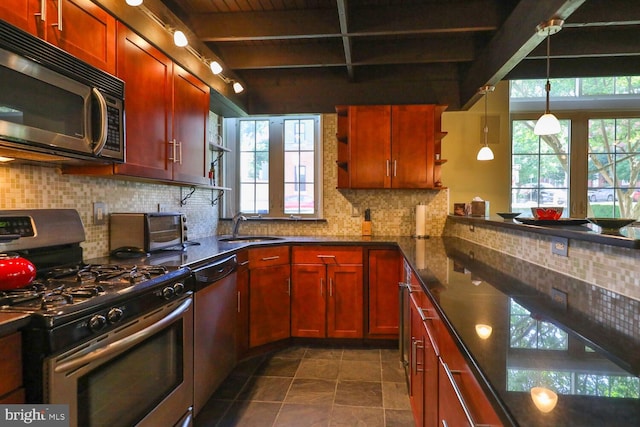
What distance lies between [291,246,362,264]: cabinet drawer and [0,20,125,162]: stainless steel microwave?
1628 millimetres

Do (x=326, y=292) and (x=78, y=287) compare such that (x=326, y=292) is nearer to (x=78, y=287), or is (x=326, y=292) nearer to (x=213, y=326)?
(x=213, y=326)

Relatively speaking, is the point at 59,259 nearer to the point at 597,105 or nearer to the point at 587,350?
the point at 587,350

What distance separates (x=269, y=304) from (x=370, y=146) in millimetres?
1639

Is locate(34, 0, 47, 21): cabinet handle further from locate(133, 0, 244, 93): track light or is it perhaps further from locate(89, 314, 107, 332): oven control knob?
locate(89, 314, 107, 332): oven control knob

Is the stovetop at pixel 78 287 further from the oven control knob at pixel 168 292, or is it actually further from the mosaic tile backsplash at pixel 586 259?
the mosaic tile backsplash at pixel 586 259

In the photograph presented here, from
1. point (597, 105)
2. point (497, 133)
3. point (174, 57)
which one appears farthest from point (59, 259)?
point (597, 105)

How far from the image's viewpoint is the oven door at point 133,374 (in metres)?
1.07

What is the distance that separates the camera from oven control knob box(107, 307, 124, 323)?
120cm

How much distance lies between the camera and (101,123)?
148cm

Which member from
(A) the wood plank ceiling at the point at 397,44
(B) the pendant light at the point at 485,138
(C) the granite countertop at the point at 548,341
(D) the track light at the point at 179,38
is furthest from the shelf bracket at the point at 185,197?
(B) the pendant light at the point at 485,138

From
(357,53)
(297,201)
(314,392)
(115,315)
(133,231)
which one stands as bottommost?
(314,392)

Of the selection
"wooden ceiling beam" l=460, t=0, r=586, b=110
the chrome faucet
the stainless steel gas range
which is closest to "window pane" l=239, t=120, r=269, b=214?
the chrome faucet

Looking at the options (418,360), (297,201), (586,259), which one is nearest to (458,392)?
(418,360)

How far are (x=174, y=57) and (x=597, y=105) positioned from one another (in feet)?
13.6
